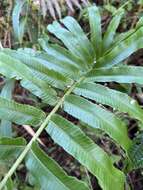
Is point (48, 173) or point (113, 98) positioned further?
point (113, 98)

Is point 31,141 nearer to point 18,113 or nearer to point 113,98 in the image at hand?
point 18,113

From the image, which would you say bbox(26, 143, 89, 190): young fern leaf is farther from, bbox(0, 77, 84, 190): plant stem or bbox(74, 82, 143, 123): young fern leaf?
bbox(74, 82, 143, 123): young fern leaf

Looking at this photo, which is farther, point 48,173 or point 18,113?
point 18,113

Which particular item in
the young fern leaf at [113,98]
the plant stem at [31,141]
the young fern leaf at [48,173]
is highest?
the young fern leaf at [113,98]

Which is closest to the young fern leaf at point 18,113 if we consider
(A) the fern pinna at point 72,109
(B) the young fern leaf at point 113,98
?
(A) the fern pinna at point 72,109

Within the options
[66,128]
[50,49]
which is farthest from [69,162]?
[66,128]

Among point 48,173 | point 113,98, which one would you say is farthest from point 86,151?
point 113,98

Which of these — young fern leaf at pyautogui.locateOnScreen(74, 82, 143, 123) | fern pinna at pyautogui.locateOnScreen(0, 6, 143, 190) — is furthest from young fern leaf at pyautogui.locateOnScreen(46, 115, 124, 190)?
young fern leaf at pyautogui.locateOnScreen(74, 82, 143, 123)

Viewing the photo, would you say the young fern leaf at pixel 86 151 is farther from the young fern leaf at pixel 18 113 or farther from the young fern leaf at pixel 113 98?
the young fern leaf at pixel 113 98

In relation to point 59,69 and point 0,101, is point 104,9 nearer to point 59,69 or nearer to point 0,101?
point 59,69

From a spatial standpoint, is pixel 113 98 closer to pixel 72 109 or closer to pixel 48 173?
pixel 72 109
